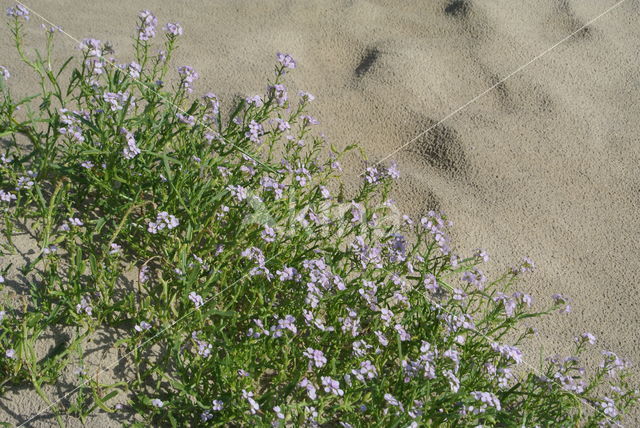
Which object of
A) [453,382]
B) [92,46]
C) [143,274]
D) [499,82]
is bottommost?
[453,382]

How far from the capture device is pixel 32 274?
3172mm

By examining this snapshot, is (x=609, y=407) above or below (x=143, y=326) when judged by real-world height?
below

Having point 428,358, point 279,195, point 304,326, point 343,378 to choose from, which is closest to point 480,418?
point 428,358

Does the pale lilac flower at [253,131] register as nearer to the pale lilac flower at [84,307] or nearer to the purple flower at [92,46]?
the purple flower at [92,46]

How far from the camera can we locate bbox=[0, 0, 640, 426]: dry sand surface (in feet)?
13.4

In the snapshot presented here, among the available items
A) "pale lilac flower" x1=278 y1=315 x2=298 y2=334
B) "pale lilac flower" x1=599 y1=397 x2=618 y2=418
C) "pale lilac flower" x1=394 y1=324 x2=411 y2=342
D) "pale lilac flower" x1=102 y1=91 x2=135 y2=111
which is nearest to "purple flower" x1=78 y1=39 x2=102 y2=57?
"pale lilac flower" x1=102 y1=91 x2=135 y2=111

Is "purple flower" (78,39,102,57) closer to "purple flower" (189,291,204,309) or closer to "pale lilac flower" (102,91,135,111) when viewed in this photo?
"pale lilac flower" (102,91,135,111)

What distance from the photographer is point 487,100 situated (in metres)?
4.92

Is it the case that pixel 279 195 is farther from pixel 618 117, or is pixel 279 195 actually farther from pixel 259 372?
pixel 618 117

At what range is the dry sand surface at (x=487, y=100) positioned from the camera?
4.09 metres

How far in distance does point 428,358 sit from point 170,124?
1.57m

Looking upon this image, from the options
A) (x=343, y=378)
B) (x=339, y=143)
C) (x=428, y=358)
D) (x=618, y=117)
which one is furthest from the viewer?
(x=618, y=117)

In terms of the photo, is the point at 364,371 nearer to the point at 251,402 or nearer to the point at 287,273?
the point at 251,402

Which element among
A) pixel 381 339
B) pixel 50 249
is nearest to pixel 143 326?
pixel 50 249
